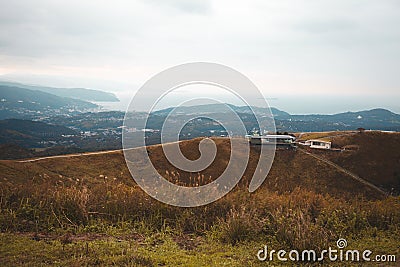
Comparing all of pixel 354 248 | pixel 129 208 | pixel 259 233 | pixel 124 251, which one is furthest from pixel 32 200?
pixel 354 248

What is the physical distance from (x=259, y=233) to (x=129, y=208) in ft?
8.07

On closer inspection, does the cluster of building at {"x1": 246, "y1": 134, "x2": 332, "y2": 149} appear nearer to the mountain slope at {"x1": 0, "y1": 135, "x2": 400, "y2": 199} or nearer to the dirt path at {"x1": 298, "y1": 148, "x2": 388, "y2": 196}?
the mountain slope at {"x1": 0, "y1": 135, "x2": 400, "y2": 199}

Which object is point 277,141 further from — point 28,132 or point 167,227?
point 28,132

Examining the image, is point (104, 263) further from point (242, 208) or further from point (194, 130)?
point (194, 130)

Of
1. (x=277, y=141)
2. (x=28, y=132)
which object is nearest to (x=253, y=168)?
(x=277, y=141)

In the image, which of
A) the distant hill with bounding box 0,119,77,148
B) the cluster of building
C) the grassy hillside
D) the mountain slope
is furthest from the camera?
the distant hill with bounding box 0,119,77,148

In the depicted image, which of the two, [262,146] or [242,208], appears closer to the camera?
[242,208]

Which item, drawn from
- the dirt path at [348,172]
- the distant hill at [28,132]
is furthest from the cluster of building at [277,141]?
the distant hill at [28,132]

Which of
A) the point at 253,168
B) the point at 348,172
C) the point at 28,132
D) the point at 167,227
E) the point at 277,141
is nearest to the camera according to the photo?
the point at 167,227

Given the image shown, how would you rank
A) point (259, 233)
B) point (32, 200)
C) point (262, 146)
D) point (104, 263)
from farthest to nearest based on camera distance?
point (262, 146) → point (32, 200) → point (259, 233) → point (104, 263)

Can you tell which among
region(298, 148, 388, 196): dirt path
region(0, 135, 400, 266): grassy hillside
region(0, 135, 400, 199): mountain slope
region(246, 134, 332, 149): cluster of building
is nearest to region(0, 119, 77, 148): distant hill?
region(0, 135, 400, 199): mountain slope

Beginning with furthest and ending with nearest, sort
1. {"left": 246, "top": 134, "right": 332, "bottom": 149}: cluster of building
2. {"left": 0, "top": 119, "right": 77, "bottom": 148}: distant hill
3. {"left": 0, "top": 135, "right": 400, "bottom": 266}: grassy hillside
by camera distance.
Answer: {"left": 0, "top": 119, "right": 77, "bottom": 148}: distant hill, {"left": 246, "top": 134, "right": 332, "bottom": 149}: cluster of building, {"left": 0, "top": 135, "right": 400, "bottom": 266}: grassy hillside

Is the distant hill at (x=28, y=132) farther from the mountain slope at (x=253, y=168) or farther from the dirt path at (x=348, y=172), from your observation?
the dirt path at (x=348, y=172)

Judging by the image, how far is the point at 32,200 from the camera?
6.11 meters
